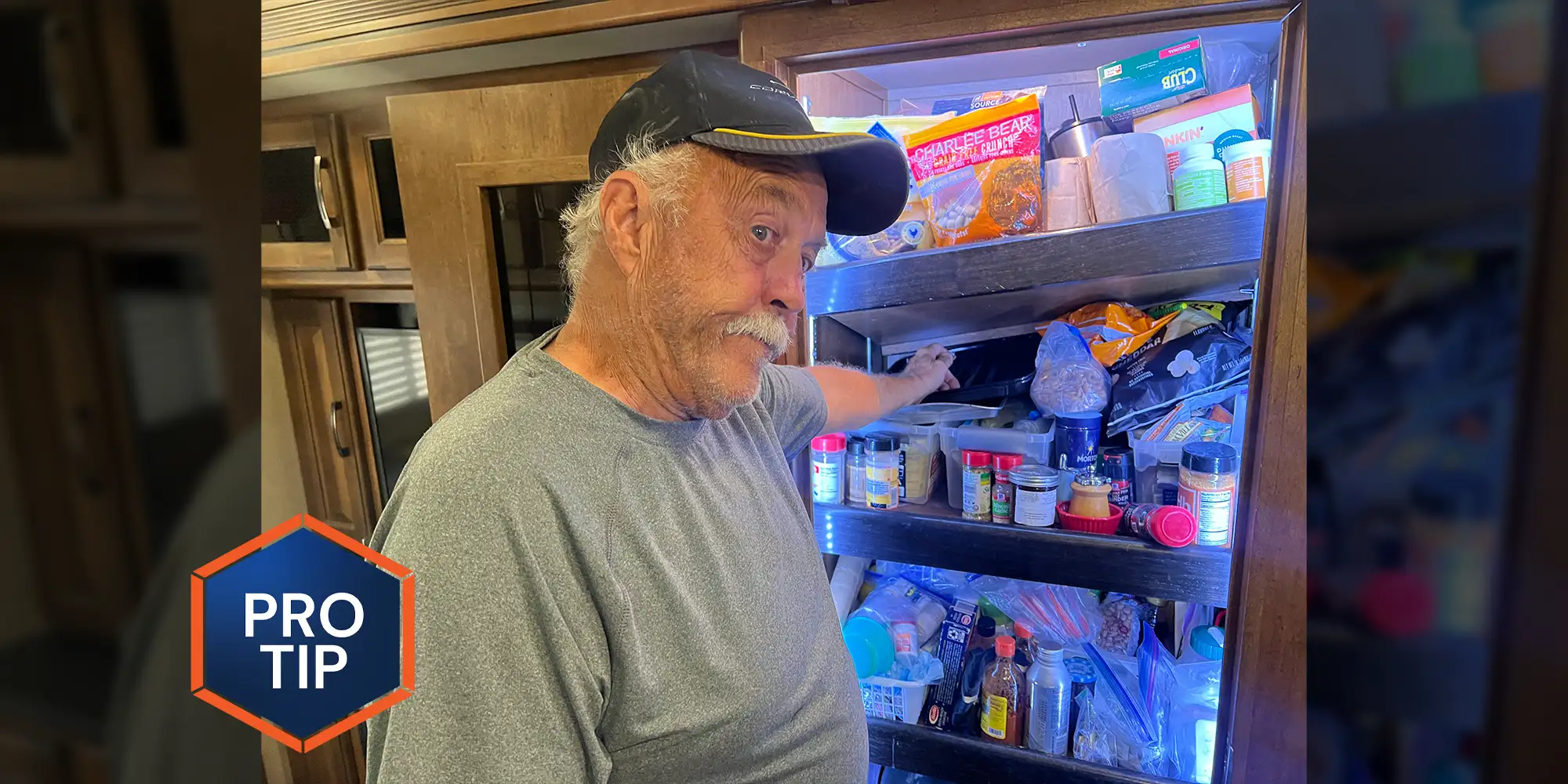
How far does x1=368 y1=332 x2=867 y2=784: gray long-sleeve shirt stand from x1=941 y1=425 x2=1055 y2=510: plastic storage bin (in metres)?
0.30

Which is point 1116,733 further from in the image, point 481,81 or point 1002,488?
point 481,81

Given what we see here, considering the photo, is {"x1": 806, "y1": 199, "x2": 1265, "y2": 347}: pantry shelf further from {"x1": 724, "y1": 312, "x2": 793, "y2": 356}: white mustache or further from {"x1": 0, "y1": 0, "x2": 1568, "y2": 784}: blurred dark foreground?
{"x1": 0, "y1": 0, "x2": 1568, "y2": 784}: blurred dark foreground

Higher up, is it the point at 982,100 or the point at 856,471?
the point at 982,100

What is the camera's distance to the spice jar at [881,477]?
1.11 m

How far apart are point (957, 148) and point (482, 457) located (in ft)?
2.40

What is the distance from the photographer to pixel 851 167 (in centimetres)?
87

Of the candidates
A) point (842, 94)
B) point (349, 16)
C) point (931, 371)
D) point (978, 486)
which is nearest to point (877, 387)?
point (931, 371)

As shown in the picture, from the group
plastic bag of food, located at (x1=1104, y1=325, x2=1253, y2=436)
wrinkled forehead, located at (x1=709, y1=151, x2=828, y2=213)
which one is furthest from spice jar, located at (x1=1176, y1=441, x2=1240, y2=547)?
wrinkled forehead, located at (x1=709, y1=151, x2=828, y2=213)

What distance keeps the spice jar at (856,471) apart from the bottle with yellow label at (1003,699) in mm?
295

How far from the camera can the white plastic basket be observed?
1.14 m

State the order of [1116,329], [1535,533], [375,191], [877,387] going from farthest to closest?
1. [375,191]
2. [877,387]
3. [1116,329]
4. [1535,533]

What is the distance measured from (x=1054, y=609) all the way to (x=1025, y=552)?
0.29 m

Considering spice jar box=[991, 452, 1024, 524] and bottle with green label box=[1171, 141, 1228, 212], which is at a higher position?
bottle with green label box=[1171, 141, 1228, 212]

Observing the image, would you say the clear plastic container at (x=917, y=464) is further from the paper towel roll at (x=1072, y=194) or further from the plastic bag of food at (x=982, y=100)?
the plastic bag of food at (x=982, y=100)
